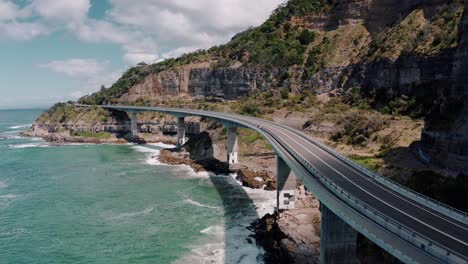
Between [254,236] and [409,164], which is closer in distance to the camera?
[254,236]

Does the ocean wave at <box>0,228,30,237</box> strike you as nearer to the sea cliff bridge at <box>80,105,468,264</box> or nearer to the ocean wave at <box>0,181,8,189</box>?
the ocean wave at <box>0,181,8,189</box>

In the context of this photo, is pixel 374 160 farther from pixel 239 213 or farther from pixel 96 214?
pixel 96 214

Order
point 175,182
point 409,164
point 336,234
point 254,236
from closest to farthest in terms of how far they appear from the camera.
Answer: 1. point 336,234
2. point 254,236
3. point 409,164
4. point 175,182

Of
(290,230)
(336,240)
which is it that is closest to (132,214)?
(290,230)

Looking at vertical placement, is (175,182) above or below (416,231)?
below

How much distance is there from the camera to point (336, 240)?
32.2m

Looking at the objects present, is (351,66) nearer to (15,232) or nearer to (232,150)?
(232,150)

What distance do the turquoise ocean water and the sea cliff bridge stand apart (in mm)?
10918

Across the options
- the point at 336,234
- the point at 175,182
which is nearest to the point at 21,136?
the point at 175,182

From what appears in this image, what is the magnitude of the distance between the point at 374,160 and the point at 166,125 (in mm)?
83739

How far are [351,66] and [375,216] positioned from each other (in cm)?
8597

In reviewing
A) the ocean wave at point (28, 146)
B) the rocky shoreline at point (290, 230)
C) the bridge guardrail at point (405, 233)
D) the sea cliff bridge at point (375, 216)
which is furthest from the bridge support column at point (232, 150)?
the ocean wave at point (28, 146)

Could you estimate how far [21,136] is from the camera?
509 feet

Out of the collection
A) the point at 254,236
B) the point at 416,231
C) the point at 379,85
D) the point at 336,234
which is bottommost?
the point at 254,236
